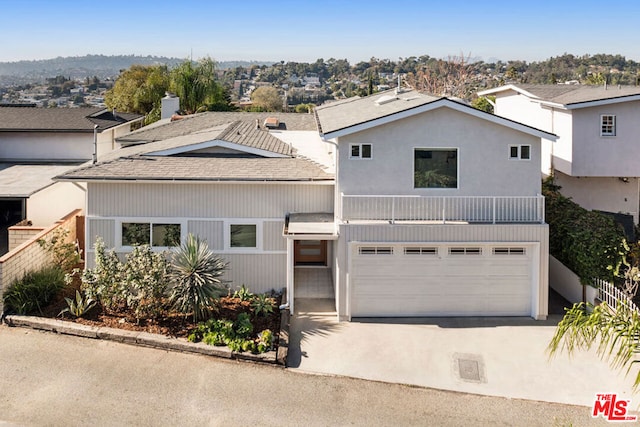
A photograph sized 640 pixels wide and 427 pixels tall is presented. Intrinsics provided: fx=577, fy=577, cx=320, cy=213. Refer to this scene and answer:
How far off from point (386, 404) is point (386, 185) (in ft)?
20.4

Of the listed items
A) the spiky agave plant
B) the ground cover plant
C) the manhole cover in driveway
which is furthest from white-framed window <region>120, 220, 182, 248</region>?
the manhole cover in driveway

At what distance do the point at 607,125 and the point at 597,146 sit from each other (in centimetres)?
75

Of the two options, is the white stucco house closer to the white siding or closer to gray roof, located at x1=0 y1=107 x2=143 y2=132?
the white siding

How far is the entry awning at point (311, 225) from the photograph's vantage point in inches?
564

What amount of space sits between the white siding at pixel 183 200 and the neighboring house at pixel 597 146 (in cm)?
1053

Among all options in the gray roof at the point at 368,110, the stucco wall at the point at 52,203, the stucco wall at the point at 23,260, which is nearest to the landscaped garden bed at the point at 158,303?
the stucco wall at the point at 23,260

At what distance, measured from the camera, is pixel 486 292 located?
14.8 meters

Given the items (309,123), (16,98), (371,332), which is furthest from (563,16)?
(16,98)

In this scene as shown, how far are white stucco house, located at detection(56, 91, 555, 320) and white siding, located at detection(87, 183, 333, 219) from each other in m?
0.03

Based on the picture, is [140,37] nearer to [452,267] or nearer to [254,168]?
[254,168]

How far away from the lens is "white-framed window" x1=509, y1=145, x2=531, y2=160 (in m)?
15.2

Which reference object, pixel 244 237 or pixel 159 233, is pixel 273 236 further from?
pixel 159 233

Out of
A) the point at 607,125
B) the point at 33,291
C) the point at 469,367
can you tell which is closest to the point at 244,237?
the point at 33,291

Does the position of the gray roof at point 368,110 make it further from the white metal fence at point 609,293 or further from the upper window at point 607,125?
the white metal fence at point 609,293
